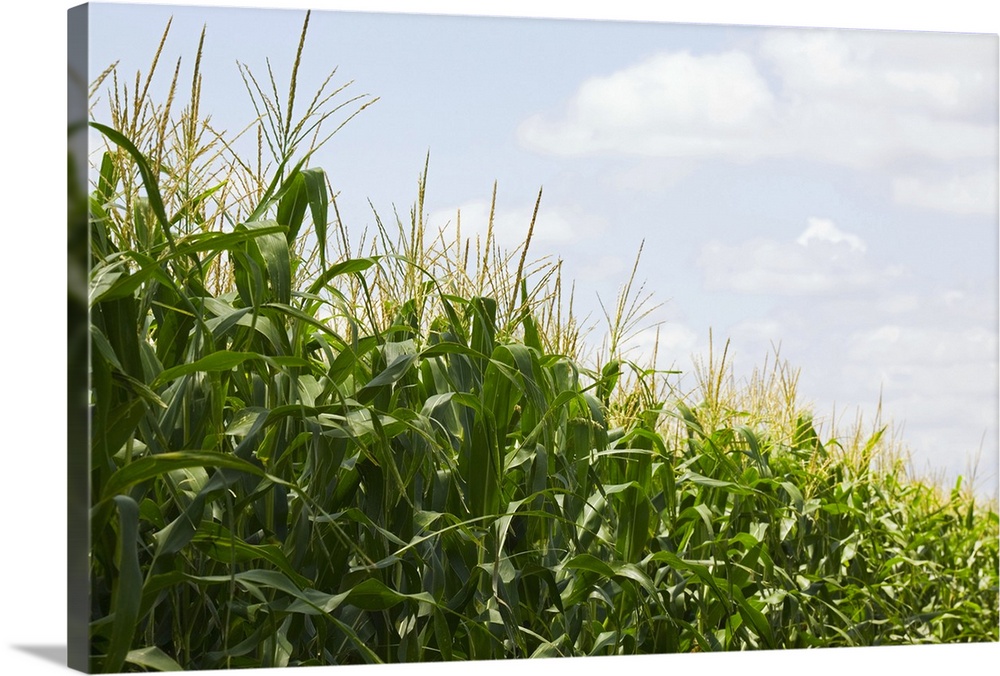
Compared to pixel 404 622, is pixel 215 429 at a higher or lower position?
higher

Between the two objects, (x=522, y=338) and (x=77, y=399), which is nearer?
(x=77, y=399)

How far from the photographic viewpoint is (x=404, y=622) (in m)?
2.51

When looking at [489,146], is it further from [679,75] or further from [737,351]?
[737,351]

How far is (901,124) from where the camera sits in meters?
3.37

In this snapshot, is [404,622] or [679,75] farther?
[679,75]

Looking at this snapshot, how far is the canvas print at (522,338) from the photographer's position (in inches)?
90.9

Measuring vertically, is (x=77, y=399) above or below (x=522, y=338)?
below

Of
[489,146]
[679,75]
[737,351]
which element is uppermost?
[679,75]

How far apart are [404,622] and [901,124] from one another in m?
1.95

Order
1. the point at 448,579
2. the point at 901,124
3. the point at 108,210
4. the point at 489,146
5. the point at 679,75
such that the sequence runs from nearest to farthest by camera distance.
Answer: the point at 108,210
the point at 448,579
the point at 489,146
the point at 679,75
the point at 901,124

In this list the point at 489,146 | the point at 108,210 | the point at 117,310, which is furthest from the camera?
the point at 489,146

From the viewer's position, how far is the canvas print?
231cm

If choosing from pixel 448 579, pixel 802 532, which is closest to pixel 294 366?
pixel 448 579

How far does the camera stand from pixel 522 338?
9.43 ft
